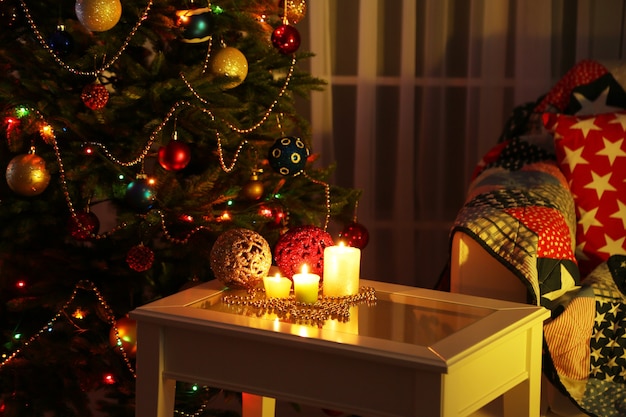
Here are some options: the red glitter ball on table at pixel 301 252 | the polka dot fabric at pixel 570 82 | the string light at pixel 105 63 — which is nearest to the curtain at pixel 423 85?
the polka dot fabric at pixel 570 82

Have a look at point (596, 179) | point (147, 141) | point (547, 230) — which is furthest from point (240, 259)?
point (596, 179)

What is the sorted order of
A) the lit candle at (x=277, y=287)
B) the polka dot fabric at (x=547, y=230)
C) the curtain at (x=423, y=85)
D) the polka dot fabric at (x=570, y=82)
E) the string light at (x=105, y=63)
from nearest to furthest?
the lit candle at (x=277, y=287), the string light at (x=105, y=63), the polka dot fabric at (x=547, y=230), the polka dot fabric at (x=570, y=82), the curtain at (x=423, y=85)

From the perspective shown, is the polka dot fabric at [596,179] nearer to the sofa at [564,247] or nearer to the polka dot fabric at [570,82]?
the sofa at [564,247]

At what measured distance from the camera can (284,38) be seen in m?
2.18

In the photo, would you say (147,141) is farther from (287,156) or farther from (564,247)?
(564,247)

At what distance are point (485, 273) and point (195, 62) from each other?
775 millimetres

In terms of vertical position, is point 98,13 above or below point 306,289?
above

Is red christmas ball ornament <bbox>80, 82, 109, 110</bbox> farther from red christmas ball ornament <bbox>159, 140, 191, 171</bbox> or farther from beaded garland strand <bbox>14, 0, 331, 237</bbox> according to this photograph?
red christmas ball ornament <bbox>159, 140, 191, 171</bbox>

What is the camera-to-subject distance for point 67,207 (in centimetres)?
223

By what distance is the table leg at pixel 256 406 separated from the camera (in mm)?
2170

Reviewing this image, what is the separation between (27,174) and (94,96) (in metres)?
0.20

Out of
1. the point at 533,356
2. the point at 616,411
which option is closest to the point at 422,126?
the point at 616,411

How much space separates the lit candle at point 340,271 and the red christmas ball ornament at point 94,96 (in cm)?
56

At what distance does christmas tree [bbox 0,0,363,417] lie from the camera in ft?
6.91
